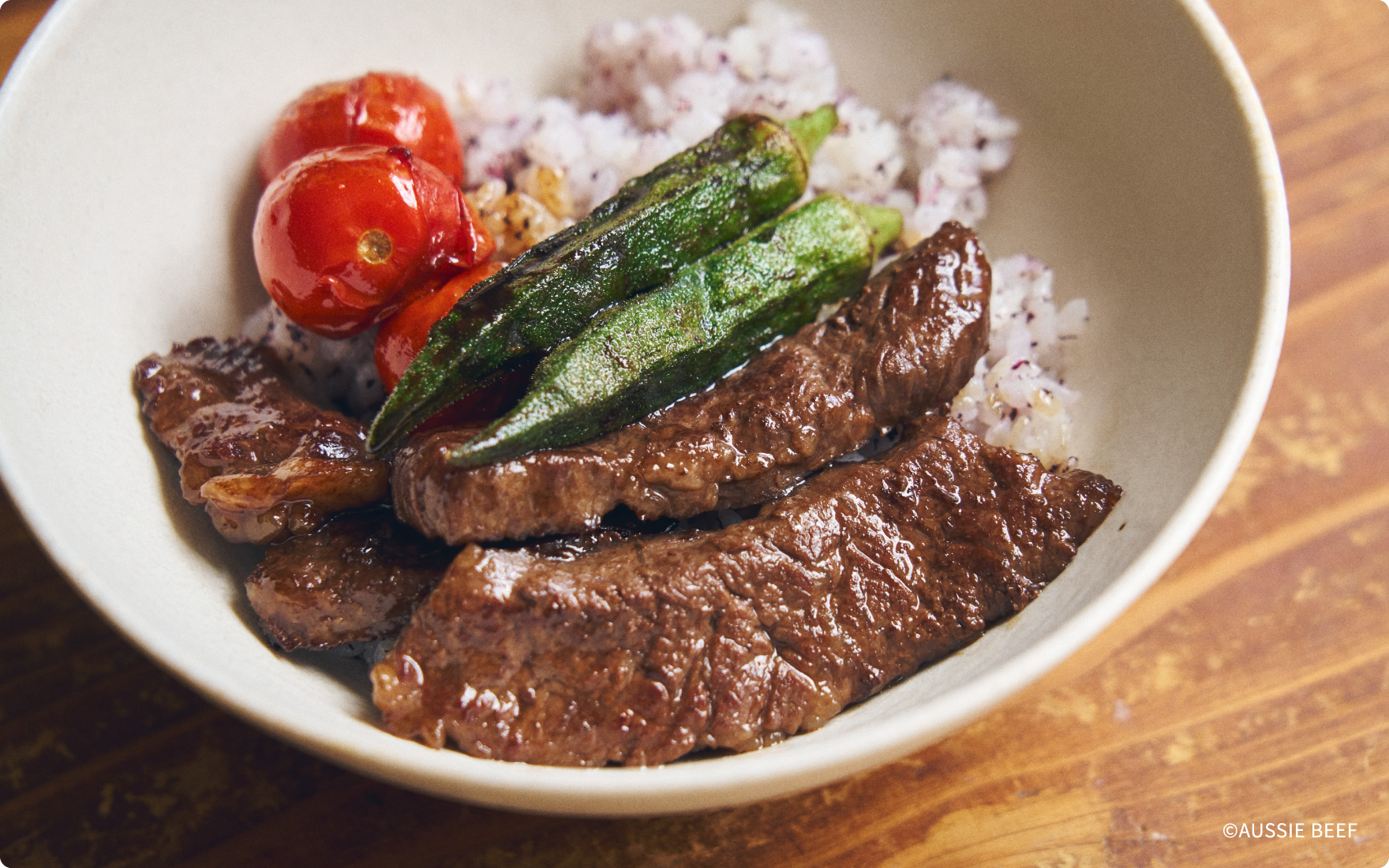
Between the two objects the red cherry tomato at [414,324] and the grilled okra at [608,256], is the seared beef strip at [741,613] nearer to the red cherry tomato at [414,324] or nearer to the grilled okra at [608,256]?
the grilled okra at [608,256]

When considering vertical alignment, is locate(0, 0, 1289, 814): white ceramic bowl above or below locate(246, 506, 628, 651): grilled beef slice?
above

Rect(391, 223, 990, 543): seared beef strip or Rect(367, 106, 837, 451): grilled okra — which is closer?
Rect(391, 223, 990, 543): seared beef strip

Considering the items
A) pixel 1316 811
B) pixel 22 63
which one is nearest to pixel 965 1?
pixel 1316 811

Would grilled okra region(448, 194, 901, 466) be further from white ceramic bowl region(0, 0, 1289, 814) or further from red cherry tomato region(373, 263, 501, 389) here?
white ceramic bowl region(0, 0, 1289, 814)

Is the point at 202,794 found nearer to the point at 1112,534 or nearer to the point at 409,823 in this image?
the point at 409,823

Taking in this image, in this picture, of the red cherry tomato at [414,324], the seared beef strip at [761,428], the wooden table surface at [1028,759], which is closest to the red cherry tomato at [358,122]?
the red cherry tomato at [414,324]

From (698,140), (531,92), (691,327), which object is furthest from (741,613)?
(531,92)

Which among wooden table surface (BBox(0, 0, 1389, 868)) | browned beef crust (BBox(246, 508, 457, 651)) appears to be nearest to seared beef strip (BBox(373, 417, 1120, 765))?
browned beef crust (BBox(246, 508, 457, 651))
